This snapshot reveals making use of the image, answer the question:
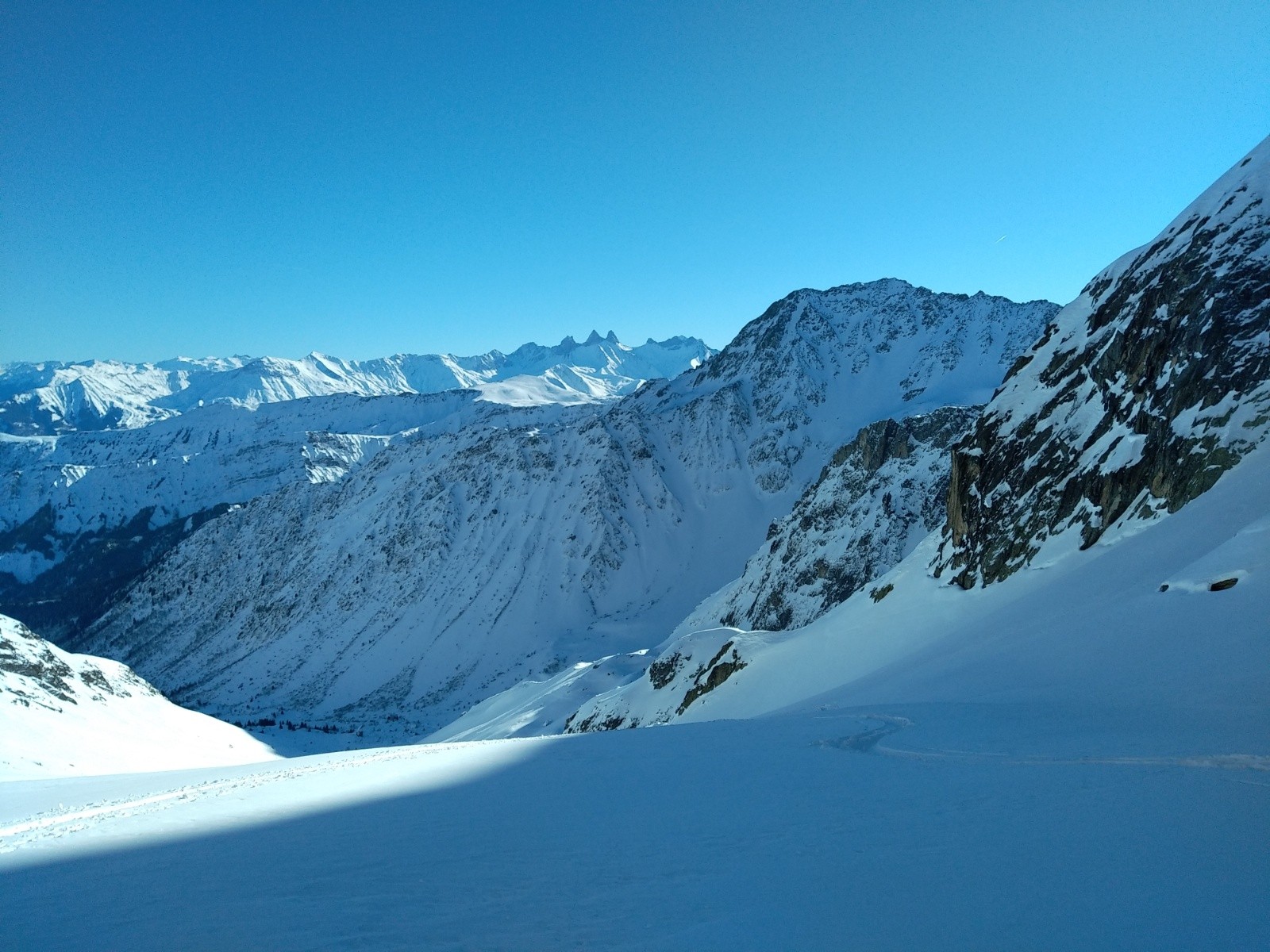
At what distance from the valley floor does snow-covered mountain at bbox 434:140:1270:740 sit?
22.2 ft

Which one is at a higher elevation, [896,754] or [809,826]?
[809,826]

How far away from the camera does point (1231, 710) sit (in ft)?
37.6

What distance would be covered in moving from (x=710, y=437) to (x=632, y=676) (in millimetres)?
85803

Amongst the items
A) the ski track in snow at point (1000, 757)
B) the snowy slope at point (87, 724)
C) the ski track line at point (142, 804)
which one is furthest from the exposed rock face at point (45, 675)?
the ski track in snow at point (1000, 757)

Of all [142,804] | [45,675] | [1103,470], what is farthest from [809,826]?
[45,675]

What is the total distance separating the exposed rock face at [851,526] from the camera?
55500mm

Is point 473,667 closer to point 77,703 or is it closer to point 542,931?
point 77,703

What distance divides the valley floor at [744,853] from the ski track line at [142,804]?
182mm

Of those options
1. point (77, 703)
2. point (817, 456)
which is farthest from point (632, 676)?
point (817, 456)

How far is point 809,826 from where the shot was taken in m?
9.14

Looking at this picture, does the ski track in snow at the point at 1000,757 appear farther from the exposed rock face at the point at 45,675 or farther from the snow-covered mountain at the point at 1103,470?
the exposed rock face at the point at 45,675

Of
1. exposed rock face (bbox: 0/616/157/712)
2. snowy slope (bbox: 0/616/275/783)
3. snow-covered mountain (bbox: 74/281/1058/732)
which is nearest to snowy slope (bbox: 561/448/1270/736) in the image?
snowy slope (bbox: 0/616/275/783)

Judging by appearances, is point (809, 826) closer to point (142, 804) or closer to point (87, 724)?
point (142, 804)

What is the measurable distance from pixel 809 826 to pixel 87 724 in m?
54.6
